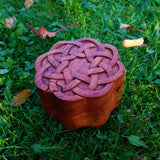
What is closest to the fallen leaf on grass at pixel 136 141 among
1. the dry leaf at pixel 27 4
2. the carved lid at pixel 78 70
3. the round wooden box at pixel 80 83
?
the round wooden box at pixel 80 83

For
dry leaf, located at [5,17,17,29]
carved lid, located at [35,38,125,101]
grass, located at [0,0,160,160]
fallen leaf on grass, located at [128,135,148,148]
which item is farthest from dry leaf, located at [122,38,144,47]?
dry leaf, located at [5,17,17,29]

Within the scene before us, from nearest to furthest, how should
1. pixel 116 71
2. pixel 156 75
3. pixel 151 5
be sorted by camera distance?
1. pixel 116 71
2. pixel 156 75
3. pixel 151 5

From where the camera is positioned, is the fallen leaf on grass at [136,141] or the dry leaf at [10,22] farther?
the dry leaf at [10,22]

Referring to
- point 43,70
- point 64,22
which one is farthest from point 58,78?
point 64,22

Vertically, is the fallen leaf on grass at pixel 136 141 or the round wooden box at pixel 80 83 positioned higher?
the round wooden box at pixel 80 83

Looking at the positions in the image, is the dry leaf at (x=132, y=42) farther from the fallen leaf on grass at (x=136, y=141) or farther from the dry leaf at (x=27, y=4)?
the dry leaf at (x=27, y=4)

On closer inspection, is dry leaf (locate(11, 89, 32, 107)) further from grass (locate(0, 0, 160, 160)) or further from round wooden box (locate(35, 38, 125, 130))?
round wooden box (locate(35, 38, 125, 130))

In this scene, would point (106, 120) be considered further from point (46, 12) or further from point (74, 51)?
point (46, 12)

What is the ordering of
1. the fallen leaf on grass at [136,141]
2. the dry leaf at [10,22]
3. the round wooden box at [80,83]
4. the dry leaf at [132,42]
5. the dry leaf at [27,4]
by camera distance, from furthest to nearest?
the dry leaf at [27,4] → the dry leaf at [10,22] → the dry leaf at [132,42] → the fallen leaf on grass at [136,141] → the round wooden box at [80,83]
